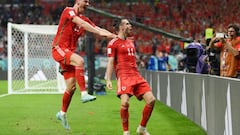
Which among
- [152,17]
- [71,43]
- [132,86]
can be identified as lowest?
[132,86]

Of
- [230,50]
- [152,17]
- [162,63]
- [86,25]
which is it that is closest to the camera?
[86,25]

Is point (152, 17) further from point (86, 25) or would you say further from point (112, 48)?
point (86, 25)

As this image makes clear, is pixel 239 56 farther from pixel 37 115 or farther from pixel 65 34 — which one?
pixel 37 115

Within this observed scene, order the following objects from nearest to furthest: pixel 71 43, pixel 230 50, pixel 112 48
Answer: pixel 112 48 < pixel 71 43 < pixel 230 50

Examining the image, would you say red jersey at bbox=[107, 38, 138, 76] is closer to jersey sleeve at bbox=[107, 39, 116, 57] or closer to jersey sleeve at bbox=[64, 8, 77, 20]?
jersey sleeve at bbox=[107, 39, 116, 57]

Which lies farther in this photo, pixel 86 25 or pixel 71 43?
pixel 71 43

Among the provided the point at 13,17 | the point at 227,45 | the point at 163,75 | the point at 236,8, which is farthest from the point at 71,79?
the point at 13,17

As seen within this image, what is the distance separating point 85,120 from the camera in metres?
13.6

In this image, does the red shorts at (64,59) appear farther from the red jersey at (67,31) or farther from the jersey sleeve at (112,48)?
the jersey sleeve at (112,48)

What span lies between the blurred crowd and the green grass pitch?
16.5 meters

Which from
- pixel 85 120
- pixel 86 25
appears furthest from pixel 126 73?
pixel 85 120

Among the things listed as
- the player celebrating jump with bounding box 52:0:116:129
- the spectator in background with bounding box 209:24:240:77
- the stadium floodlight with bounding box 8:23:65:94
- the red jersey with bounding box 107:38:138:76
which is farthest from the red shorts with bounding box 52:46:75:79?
the stadium floodlight with bounding box 8:23:65:94

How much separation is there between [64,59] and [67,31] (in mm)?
442

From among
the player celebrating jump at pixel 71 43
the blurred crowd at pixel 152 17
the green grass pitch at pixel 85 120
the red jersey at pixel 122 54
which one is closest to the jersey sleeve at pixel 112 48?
the red jersey at pixel 122 54
